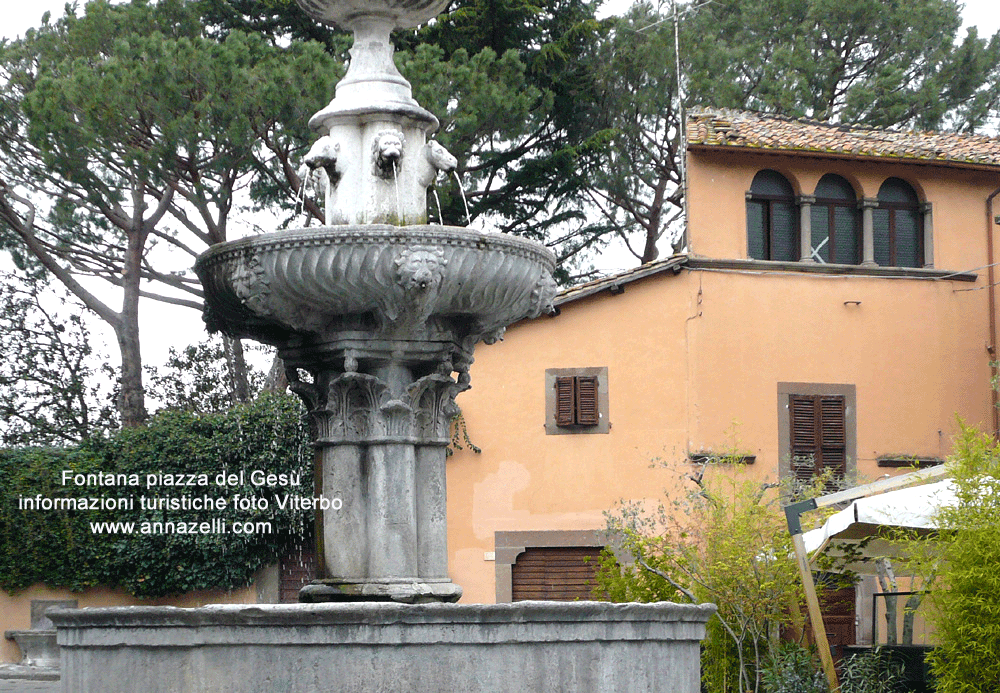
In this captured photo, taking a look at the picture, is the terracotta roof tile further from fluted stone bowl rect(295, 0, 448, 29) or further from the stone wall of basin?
the stone wall of basin

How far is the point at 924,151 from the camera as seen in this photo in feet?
64.3

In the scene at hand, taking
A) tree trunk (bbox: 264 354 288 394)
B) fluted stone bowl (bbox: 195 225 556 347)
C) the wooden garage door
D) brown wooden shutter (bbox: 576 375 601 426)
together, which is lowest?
the wooden garage door

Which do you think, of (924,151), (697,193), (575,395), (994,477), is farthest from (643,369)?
(994,477)

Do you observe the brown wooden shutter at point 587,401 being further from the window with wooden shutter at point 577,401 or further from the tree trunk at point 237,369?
the tree trunk at point 237,369

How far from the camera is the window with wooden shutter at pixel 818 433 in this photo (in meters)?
19.0

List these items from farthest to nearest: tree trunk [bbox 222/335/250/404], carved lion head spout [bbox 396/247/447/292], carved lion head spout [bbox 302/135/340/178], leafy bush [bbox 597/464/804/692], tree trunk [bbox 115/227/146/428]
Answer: tree trunk [bbox 222/335/250/404], tree trunk [bbox 115/227/146/428], leafy bush [bbox 597/464/804/692], carved lion head spout [bbox 302/135/340/178], carved lion head spout [bbox 396/247/447/292]

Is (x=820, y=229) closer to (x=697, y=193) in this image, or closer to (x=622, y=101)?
(x=697, y=193)

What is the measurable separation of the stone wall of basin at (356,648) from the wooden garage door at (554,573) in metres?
11.7

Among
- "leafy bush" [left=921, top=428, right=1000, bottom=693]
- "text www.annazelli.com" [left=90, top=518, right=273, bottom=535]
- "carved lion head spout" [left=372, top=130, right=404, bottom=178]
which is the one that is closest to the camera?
"carved lion head spout" [left=372, top=130, right=404, bottom=178]

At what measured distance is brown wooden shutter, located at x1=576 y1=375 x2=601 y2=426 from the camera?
18344 millimetres

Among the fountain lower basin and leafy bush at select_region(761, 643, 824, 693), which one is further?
leafy bush at select_region(761, 643, 824, 693)

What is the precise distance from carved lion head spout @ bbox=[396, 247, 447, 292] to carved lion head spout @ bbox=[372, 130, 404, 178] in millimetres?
844

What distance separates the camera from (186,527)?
17.9 m

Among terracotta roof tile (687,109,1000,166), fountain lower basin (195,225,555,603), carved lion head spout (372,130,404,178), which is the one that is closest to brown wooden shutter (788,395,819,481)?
terracotta roof tile (687,109,1000,166)
